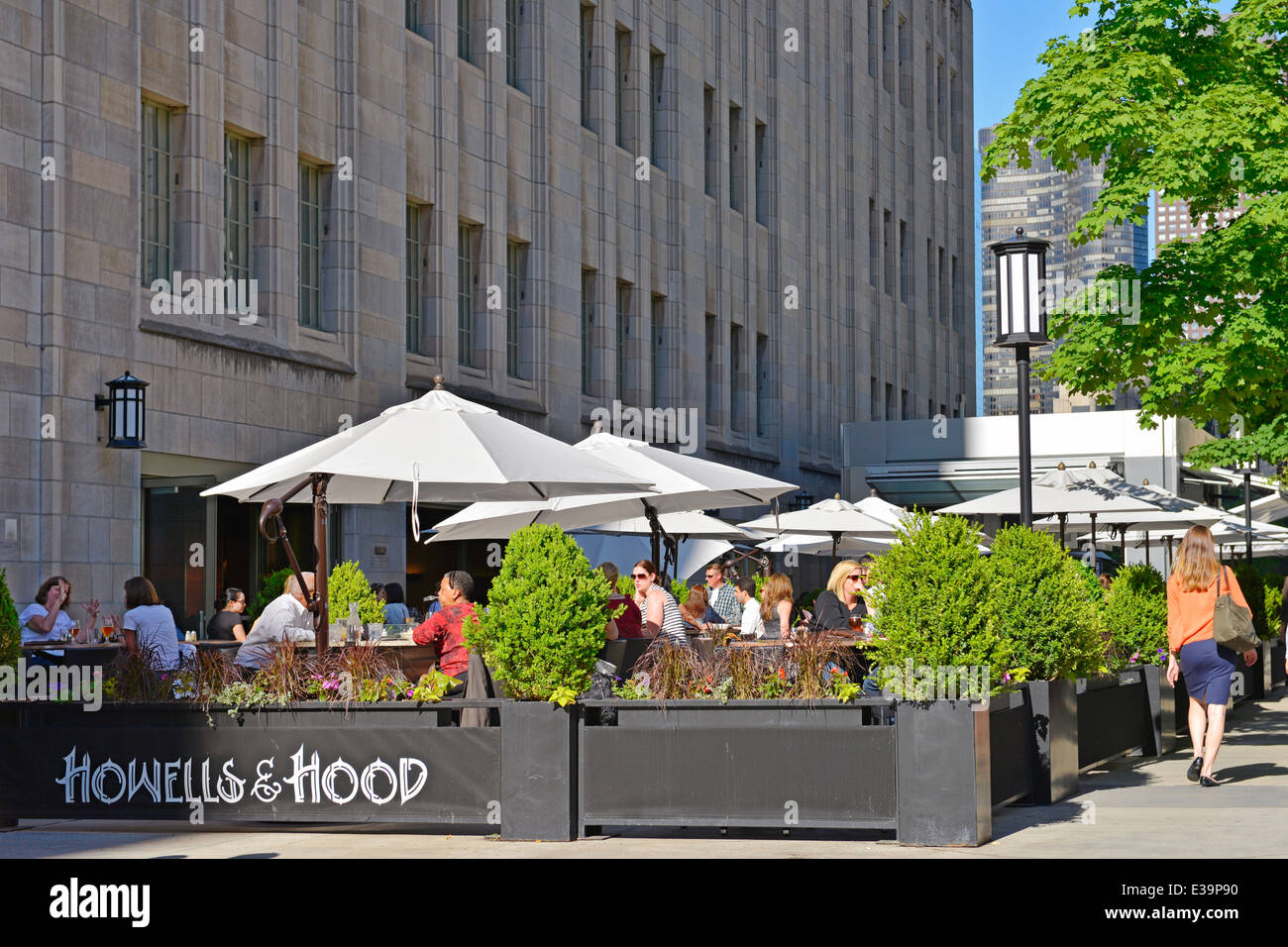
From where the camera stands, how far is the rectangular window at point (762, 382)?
139ft

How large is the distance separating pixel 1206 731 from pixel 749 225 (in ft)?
93.8

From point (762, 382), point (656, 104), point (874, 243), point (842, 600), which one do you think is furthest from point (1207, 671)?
point (874, 243)

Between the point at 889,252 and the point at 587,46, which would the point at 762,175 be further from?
the point at 889,252

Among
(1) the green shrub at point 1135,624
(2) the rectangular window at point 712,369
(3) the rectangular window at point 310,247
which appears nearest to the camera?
(1) the green shrub at point 1135,624

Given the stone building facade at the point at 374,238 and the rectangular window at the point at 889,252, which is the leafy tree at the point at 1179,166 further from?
the rectangular window at the point at 889,252

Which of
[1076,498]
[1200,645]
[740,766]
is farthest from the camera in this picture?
[1076,498]

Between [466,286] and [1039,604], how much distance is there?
1664 cm

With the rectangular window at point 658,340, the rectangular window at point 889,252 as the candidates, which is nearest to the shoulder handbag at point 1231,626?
the rectangular window at point 658,340

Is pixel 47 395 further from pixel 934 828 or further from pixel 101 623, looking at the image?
pixel 934 828

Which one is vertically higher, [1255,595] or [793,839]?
[1255,595]

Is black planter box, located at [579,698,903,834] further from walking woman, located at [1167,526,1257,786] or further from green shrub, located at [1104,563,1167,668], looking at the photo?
green shrub, located at [1104,563,1167,668]

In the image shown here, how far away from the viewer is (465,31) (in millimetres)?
27953

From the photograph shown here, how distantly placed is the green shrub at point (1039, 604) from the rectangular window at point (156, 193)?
37.4ft
